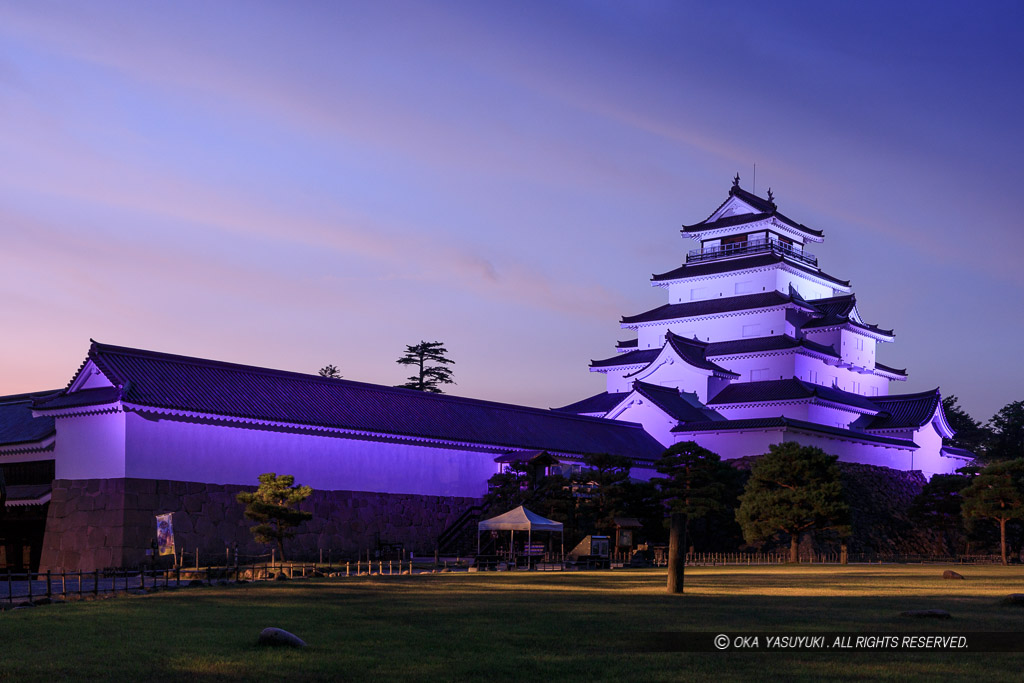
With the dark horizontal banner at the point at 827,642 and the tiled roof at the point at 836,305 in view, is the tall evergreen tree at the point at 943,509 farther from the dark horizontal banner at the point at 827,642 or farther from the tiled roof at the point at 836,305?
the dark horizontal banner at the point at 827,642

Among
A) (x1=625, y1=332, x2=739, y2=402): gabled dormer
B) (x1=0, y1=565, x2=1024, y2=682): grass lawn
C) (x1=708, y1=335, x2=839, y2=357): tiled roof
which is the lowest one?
(x1=0, y1=565, x2=1024, y2=682): grass lawn

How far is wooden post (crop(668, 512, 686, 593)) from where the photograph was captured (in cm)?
2758

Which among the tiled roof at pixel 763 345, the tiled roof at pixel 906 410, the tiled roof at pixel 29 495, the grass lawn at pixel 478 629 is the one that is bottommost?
the grass lawn at pixel 478 629

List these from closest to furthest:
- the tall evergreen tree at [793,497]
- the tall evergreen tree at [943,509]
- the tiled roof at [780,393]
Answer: the tall evergreen tree at [793,497], the tall evergreen tree at [943,509], the tiled roof at [780,393]

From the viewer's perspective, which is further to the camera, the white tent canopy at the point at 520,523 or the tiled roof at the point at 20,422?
the tiled roof at the point at 20,422

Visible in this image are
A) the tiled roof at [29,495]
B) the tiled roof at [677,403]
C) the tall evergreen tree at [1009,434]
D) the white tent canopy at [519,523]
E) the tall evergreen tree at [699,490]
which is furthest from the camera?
the tall evergreen tree at [1009,434]

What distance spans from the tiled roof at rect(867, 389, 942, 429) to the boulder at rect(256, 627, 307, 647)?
6079cm

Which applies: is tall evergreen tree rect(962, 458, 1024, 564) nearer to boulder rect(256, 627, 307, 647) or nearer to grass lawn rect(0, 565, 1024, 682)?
grass lawn rect(0, 565, 1024, 682)

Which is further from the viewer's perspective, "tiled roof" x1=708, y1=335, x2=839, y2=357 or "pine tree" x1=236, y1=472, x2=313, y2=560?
"tiled roof" x1=708, y1=335, x2=839, y2=357

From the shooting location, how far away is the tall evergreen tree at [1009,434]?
10312 centimetres

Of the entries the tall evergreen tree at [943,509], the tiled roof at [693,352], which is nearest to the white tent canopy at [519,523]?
the tall evergreen tree at [943,509]

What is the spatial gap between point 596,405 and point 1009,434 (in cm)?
5069

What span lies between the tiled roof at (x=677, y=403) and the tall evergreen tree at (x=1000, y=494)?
1769 centimetres

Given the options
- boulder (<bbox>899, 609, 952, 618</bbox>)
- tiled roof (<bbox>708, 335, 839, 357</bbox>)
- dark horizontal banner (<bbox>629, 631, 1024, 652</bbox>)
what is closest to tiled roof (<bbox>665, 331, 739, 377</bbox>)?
tiled roof (<bbox>708, 335, 839, 357</bbox>)
